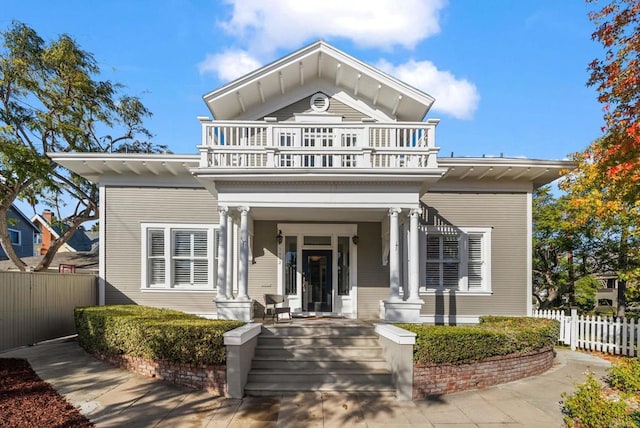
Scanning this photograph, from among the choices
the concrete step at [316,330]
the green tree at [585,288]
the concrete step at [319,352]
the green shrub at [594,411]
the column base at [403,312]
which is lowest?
the green tree at [585,288]

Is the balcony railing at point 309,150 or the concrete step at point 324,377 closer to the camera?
the concrete step at point 324,377

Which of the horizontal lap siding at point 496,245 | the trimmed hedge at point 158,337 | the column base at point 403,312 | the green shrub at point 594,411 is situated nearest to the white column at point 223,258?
the trimmed hedge at point 158,337

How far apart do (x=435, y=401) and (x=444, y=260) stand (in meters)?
5.27

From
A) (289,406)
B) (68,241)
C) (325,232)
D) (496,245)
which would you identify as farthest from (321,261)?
(68,241)

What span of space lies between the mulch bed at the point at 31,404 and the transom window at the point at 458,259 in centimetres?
875

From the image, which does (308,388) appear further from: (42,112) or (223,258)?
(42,112)

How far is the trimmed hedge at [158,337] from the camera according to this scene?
21.6 feet

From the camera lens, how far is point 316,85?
36.8 ft

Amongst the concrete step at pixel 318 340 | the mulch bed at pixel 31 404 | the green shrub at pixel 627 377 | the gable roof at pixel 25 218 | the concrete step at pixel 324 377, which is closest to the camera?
the mulch bed at pixel 31 404

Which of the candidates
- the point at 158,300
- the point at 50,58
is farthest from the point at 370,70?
the point at 50,58

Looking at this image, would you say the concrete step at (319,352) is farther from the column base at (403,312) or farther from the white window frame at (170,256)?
the white window frame at (170,256)

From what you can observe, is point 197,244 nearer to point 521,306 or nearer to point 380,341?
point 380,341

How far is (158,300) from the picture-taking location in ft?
36.1

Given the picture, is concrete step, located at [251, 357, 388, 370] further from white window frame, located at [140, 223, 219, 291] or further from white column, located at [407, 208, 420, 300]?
white window frame, located at [140, 223, 219, 291]
